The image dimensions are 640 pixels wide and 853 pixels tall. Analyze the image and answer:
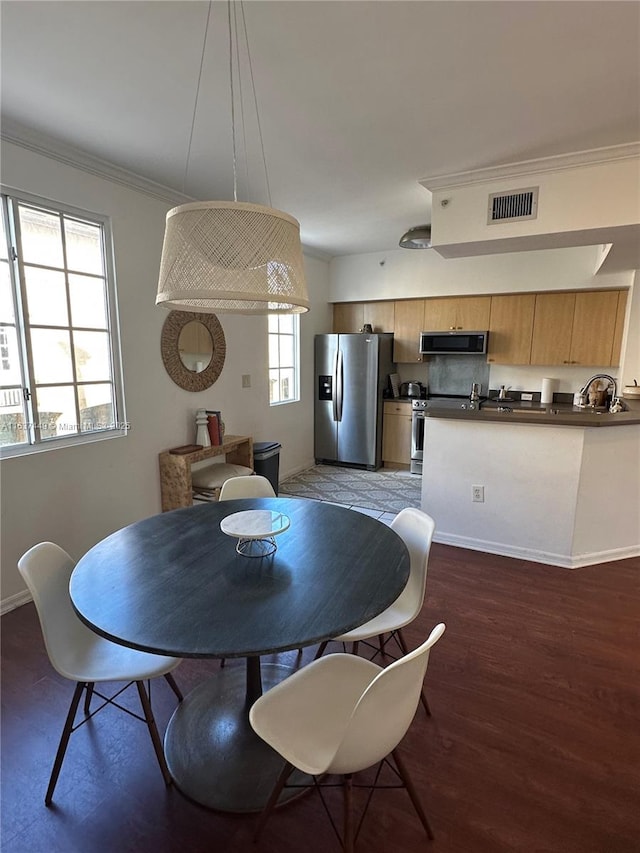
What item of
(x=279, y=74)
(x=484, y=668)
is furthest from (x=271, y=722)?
(x=279, y=74)

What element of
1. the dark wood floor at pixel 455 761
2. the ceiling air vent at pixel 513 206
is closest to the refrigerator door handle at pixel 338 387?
the ceiling air vent at pixel 513 206

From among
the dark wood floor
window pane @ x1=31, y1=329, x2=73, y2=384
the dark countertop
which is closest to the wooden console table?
window pane @ x1=31, y1=329, x2=73, y2=384

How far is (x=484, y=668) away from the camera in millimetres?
2094

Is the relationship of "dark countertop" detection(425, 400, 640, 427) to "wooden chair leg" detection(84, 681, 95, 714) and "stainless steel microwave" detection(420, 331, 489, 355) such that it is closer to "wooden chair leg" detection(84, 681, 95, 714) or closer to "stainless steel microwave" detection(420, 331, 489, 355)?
"stainless steel microwave" detection(420, 331, 489, 355)

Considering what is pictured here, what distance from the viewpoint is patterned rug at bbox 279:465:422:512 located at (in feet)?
14.2

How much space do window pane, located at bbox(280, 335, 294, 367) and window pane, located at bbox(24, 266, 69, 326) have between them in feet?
8.69

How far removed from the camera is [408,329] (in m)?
5.43

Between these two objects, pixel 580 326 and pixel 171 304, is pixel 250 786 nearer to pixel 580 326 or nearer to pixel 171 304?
pixel 171 304

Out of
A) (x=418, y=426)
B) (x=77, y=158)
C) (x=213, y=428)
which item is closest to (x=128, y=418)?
(x=213, y=428)

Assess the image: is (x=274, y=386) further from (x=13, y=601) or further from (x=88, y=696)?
(x=88, y=696)

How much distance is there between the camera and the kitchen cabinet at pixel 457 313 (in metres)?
4.97

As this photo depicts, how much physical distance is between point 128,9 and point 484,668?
3018 mm

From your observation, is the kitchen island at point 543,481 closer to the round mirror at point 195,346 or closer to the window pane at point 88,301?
the round mirror at point 195,346

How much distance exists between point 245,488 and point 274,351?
273cm
